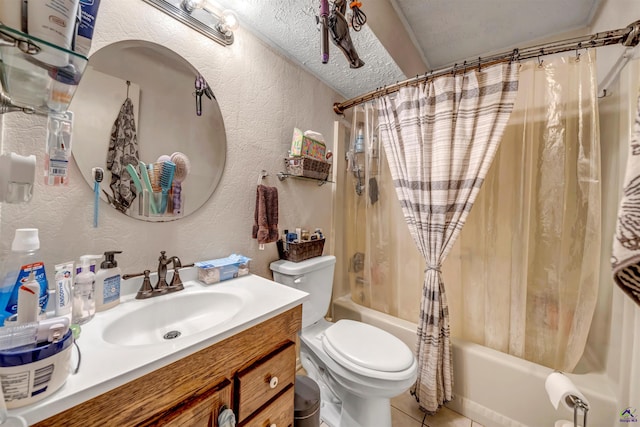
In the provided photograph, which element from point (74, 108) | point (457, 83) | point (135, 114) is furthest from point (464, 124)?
point (74, 108)

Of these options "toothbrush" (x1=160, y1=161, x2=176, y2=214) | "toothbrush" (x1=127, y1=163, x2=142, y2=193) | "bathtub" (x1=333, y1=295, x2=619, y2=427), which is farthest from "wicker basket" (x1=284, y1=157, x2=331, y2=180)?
"bathtub" (x1=333, y1=295, x2=619, y2=427)

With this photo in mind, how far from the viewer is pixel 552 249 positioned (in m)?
1.20

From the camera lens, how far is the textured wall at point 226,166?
2.26ft

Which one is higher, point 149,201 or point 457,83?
point 457,83

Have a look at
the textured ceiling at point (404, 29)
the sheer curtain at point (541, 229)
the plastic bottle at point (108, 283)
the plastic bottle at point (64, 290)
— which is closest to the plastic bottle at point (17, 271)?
the plastic bottle at point (64, 290)

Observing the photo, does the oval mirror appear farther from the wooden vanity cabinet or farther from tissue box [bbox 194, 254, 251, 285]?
the wooden vanity cabinet

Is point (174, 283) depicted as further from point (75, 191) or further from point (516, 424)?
point (516, 424)

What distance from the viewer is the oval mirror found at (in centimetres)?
77

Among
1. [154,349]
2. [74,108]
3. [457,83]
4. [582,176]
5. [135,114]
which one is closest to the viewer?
[154,349]

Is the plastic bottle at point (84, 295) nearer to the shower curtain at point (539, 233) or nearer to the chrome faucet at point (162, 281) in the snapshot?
the chrome faucet at point (162, 281)

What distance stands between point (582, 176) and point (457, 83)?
0.77 m

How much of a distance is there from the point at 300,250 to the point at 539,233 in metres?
1.32

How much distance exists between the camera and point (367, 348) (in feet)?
3.69

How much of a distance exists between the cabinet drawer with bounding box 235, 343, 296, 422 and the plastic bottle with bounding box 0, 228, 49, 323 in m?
0.53
